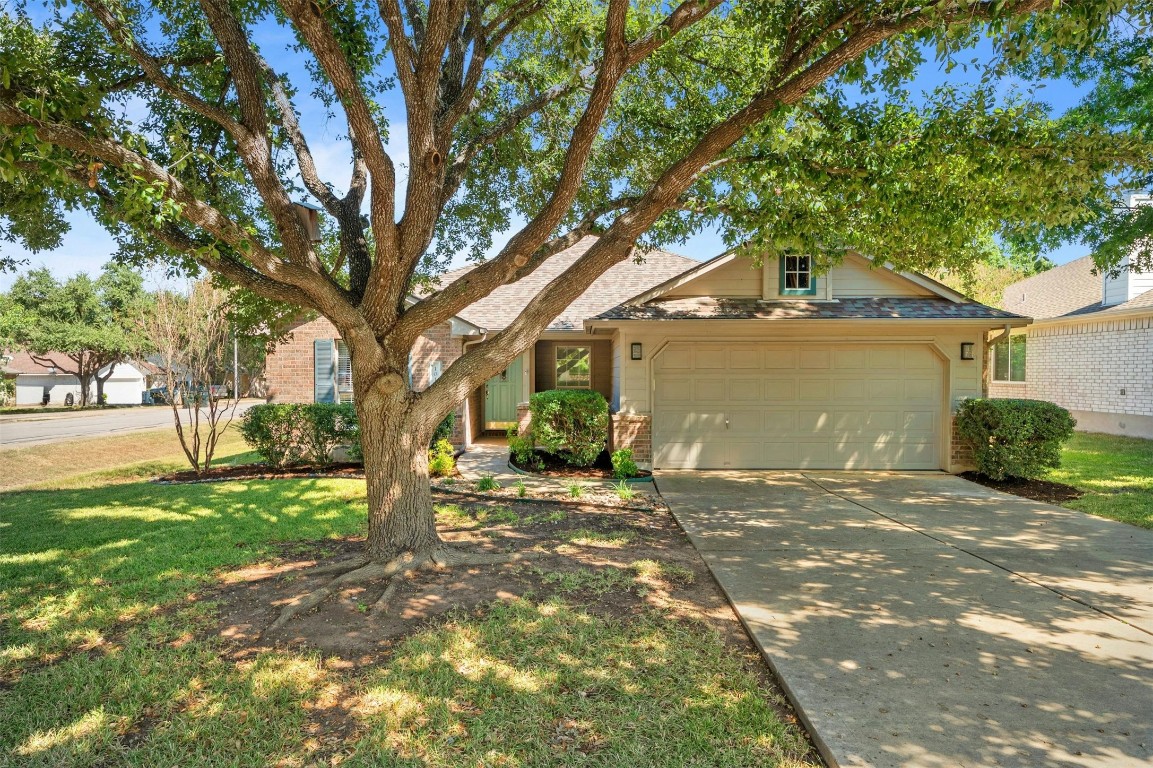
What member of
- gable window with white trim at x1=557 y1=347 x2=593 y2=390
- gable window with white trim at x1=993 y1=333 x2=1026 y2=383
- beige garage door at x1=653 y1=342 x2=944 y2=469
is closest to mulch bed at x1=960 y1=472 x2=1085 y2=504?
beige garage door at x1=653 y1=342 x2=944 y2=469

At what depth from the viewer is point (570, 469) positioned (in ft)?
35.7

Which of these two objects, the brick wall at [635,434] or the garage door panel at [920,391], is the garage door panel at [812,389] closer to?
the garage door panel at [920,391]

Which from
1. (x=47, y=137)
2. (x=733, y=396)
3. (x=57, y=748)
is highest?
(x=47, y=137)

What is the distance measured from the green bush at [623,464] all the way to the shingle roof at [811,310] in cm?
236

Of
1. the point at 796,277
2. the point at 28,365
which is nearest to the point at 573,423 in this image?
the point at 796,277

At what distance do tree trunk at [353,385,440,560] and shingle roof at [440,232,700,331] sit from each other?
7.37m

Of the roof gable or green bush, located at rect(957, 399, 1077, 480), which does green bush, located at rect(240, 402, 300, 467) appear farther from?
green bush, located at rect(957, 399, 1077, 480)

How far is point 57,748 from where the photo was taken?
9.39ft

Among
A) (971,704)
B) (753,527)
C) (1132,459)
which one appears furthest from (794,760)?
(1132,459)

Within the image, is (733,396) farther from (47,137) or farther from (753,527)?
(47,137)

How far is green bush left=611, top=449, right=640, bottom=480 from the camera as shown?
32.9 feet

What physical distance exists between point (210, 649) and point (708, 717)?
321 centimetres

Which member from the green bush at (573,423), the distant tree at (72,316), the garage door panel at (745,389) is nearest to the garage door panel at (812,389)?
the garage door panel at (745,389)

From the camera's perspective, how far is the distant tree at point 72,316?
31641mm
